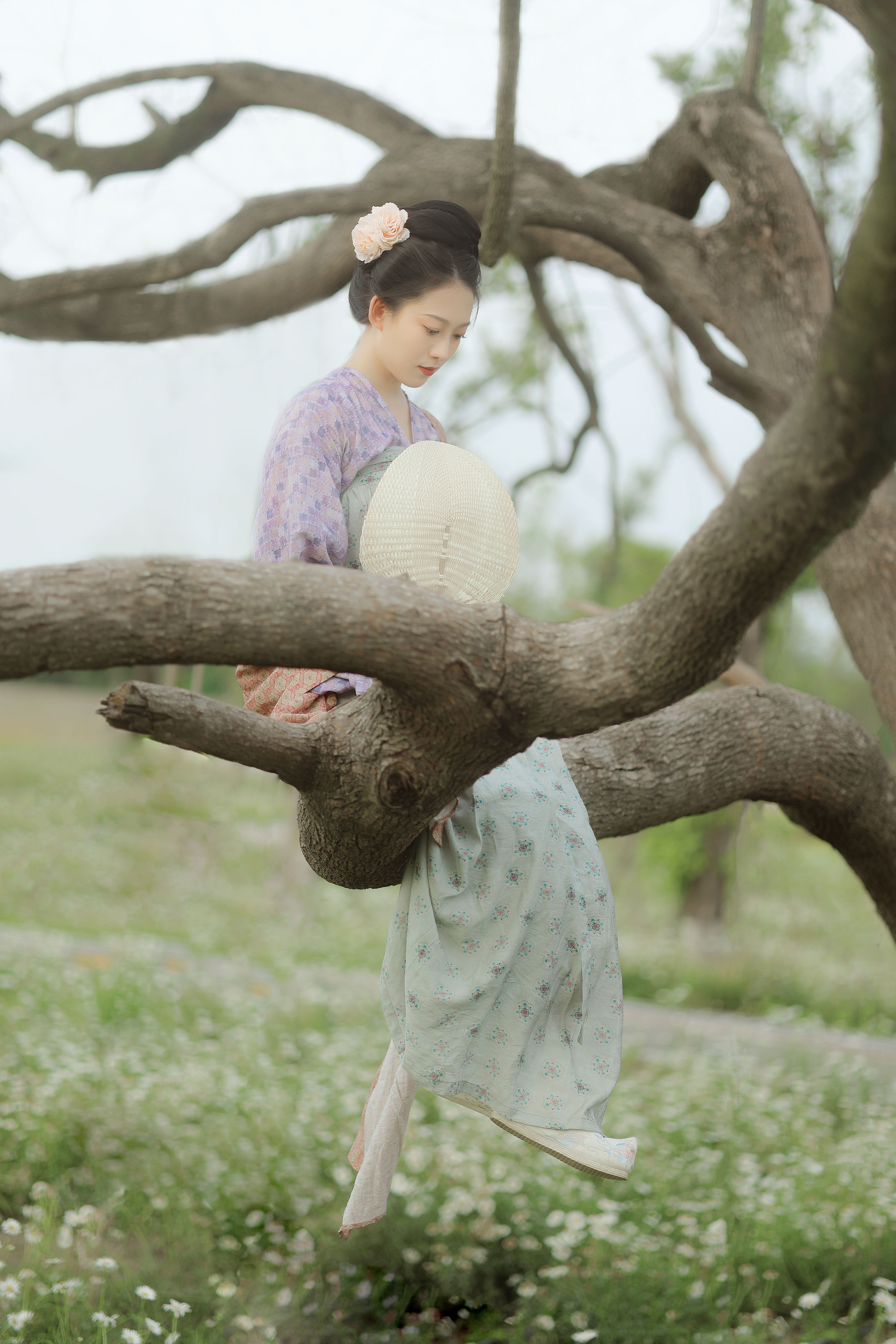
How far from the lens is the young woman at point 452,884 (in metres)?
1.89

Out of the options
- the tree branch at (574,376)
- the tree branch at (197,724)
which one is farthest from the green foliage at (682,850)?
the tree branch at (197,724)

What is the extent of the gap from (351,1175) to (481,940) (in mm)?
2265

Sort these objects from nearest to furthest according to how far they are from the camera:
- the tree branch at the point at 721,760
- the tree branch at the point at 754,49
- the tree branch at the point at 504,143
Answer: the tree branch at the point at 721,760 < the tree branch at the point at 504,143 < the tree branch at the point at 754,49

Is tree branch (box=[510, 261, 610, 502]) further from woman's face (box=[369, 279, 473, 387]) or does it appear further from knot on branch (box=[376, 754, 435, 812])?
knot on branch (box=[376, 754, 435, 812])

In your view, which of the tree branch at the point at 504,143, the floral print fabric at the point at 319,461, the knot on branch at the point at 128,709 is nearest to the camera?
the knot on branch at the point at 128,709

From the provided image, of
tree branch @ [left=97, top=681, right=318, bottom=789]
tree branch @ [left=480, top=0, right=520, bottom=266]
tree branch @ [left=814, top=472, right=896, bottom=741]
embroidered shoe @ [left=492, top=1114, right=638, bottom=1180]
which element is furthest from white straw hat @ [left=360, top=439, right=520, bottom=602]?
tree branch @ [left=814, top=472, right=896, bottom=741]

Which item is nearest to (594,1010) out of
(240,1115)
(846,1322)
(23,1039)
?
(846,1322)

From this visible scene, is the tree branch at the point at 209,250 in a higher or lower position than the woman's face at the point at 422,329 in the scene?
higher

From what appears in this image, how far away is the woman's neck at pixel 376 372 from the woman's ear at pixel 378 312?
0.09 ft

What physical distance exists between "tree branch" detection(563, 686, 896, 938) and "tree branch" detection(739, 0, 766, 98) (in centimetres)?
222

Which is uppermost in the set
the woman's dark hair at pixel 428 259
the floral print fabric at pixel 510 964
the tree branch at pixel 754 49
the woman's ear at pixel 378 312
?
the tree branch at pixel 754 49

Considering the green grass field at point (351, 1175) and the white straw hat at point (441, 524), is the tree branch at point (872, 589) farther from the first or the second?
the white straw hat at point (441, 524)

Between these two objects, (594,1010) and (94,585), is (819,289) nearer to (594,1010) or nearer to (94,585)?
(594,1010)

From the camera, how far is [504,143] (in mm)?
3000
